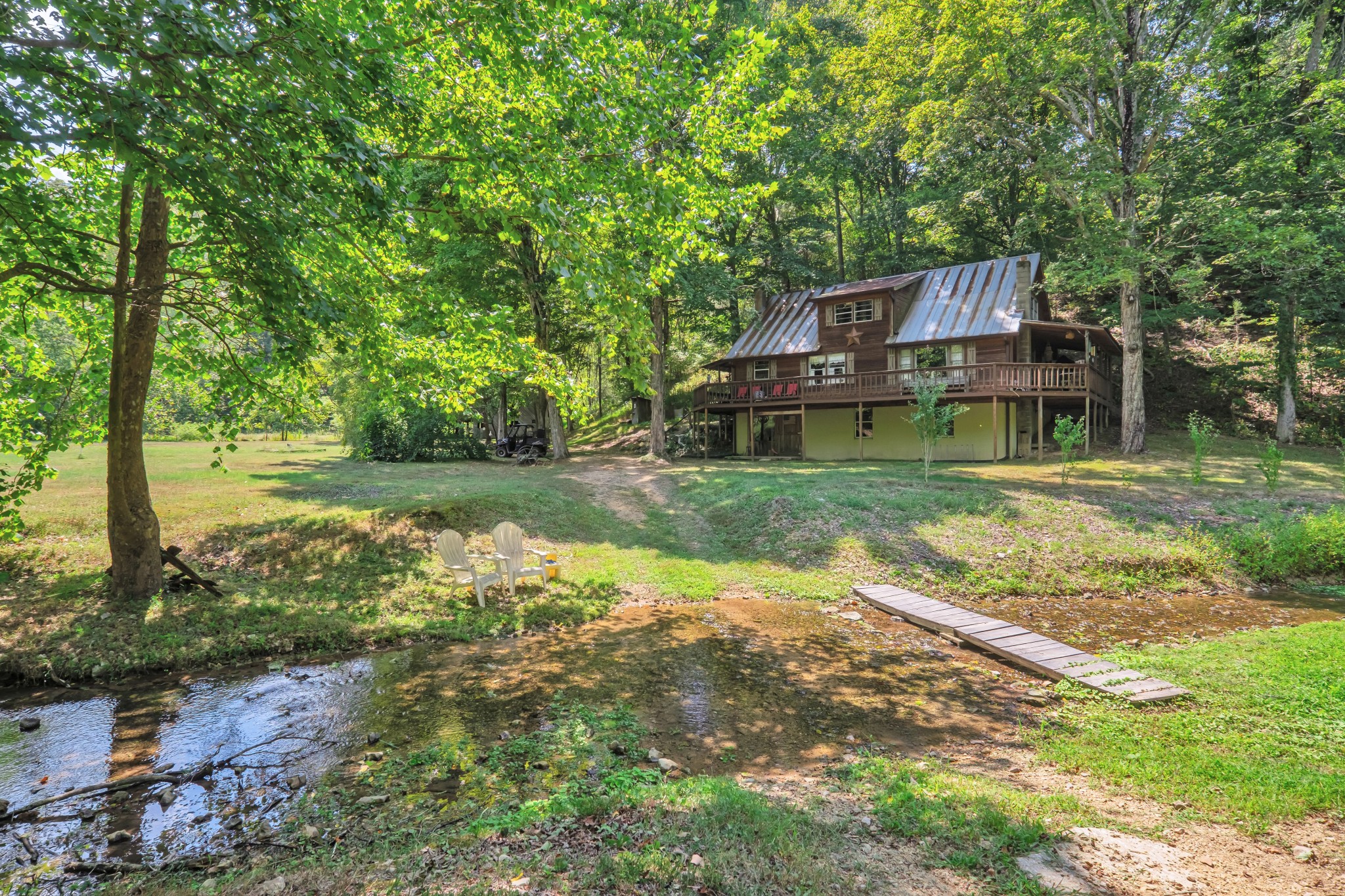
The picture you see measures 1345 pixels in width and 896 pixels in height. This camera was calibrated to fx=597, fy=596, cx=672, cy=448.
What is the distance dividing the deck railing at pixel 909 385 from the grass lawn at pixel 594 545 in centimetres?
462

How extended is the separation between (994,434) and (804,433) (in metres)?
7.89

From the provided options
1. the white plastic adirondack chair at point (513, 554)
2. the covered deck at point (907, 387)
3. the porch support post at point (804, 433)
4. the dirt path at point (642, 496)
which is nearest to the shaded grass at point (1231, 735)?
the white plastic adirondack chair at point (513, 554)

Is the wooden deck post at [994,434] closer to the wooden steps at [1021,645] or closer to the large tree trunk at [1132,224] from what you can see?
the large tree trunk at [1132,224]

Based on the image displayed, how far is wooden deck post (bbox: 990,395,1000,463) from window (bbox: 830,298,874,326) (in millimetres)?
6476

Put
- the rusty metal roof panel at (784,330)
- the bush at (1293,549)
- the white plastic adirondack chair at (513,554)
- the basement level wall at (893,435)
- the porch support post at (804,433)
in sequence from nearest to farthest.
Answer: the white plastic adirondack chair at (513,554), the bush at (1293,549), the basement level wall at (893,435), the porch support post at (804,433), the rusty metal roof panel at (784,330)

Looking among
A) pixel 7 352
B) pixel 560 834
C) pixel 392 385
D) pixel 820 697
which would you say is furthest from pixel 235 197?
pixel 820 697

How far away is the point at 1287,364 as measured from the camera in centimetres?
2294

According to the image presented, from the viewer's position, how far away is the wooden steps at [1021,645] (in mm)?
6289

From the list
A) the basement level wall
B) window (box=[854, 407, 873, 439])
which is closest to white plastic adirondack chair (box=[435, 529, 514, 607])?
the basement level wall

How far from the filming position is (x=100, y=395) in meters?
8.16

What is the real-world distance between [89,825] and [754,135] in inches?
416

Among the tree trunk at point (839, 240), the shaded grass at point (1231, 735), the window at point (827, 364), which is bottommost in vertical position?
the shaded grass at point (1231, 735)

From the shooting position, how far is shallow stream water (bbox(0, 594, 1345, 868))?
4.48 meters

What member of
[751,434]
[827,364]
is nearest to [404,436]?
[751,434]
